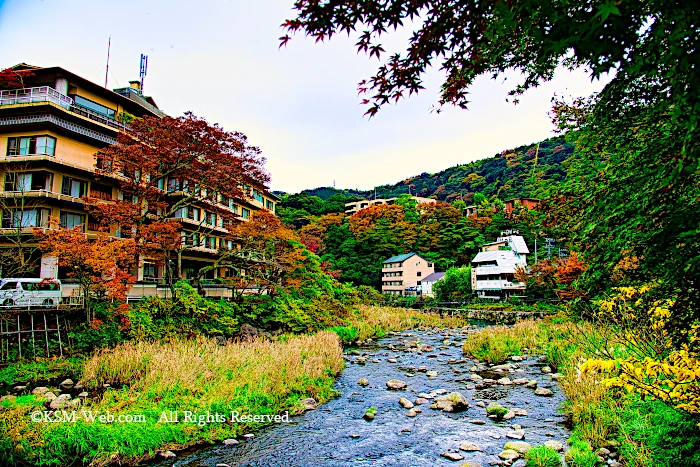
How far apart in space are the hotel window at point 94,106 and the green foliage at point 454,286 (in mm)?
38230

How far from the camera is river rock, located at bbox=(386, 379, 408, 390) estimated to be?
44.3 feet

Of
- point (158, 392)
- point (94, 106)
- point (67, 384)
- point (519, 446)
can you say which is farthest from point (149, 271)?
point (519, 446)

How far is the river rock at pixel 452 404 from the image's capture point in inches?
436

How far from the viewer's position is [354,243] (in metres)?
60.6

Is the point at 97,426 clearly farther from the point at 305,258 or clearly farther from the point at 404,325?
the point at 404,325

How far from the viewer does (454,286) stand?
4866 cm

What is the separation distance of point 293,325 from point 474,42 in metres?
20.0

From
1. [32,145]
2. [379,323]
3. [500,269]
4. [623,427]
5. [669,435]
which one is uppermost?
[32,145]

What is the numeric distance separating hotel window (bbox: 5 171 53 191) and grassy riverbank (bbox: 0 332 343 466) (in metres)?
14.5

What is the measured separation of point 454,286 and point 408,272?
32.0 ft

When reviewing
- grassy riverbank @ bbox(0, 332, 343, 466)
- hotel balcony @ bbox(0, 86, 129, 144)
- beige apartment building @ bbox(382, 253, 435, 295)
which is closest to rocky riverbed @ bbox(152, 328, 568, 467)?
grassy riverbank @ bbox(0, 332, 343, 466)

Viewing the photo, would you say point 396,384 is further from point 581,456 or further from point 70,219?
point 70,219

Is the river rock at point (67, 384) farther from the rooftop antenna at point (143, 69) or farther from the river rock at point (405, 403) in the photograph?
the rooftop antenna at point (143, 69)

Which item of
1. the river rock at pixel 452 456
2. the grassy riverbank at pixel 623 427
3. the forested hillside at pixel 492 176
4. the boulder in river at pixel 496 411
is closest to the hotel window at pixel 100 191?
the boulder in river at pixel 496 411
